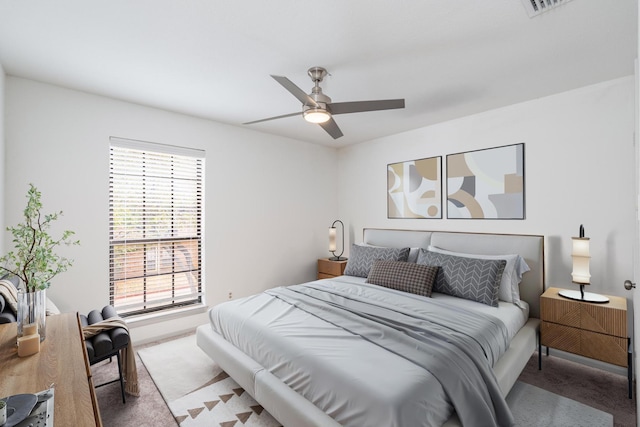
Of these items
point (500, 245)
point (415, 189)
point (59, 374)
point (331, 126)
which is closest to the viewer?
point (59, 374)

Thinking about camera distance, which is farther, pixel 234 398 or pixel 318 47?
pixel 234 398

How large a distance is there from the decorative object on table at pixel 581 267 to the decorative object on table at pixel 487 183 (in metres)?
0.60

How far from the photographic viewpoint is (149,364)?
8.96ft

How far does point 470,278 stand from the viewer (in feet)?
8.96

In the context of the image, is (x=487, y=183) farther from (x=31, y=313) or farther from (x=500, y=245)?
(x=31, y=313)

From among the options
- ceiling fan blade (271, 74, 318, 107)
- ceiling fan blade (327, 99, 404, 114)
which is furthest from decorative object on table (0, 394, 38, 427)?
ceiling fan blade (327, 99, 404, 114)

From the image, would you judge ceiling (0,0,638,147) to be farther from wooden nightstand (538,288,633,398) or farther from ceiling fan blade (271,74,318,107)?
wooden nightstand (538,288,633,398)

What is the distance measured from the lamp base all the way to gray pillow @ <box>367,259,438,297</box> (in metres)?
1.08

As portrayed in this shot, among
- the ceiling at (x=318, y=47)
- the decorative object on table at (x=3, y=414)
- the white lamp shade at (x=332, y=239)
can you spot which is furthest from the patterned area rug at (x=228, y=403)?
the ceiling at (x=318, y=47)

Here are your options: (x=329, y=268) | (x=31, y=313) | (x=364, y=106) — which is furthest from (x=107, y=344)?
(x=329, y=268)

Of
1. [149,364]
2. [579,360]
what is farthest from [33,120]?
[579,360]

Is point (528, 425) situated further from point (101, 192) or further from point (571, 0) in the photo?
point (101, 192)

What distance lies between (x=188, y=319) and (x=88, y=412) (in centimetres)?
273

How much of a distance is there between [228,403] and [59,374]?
4.17 ft
